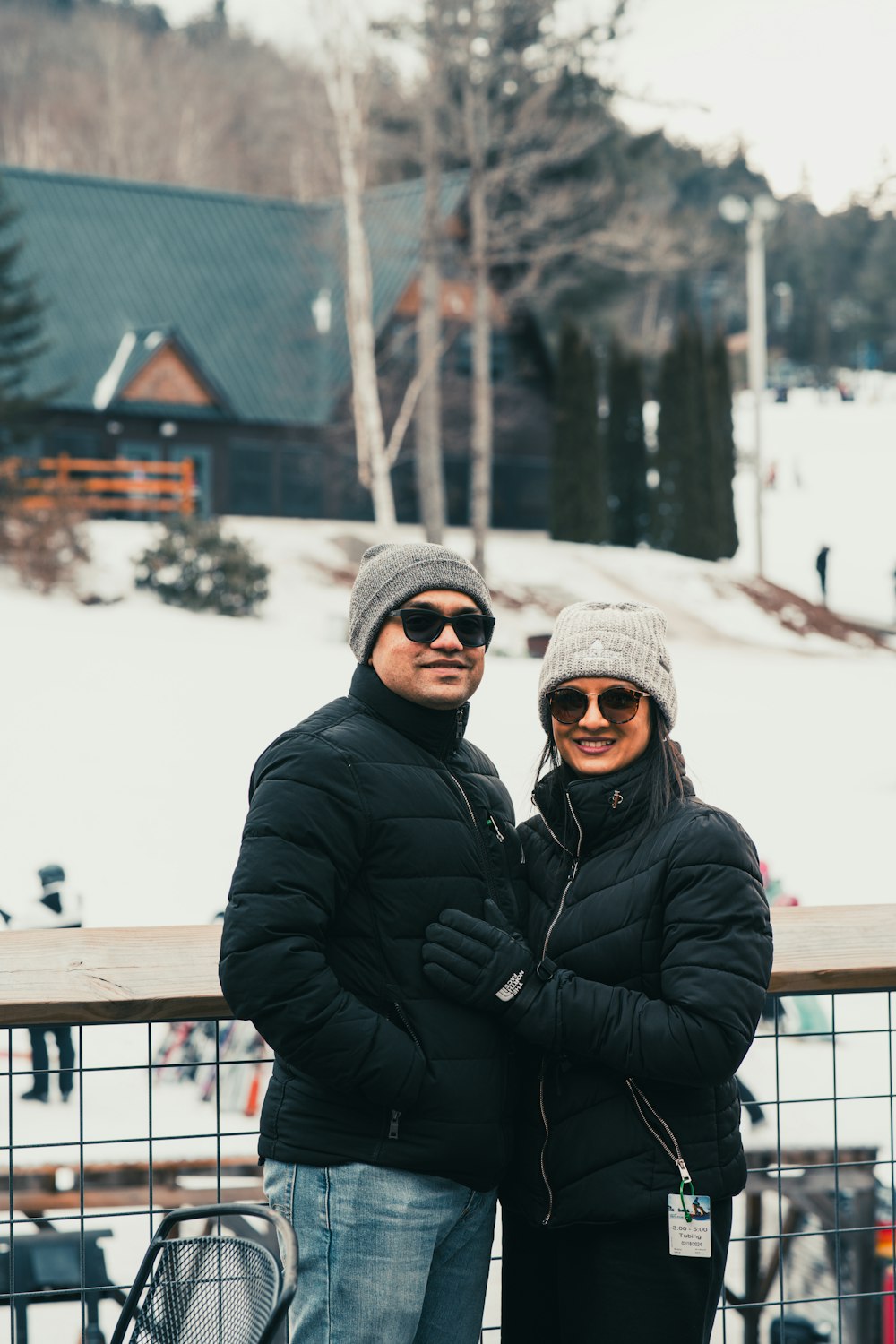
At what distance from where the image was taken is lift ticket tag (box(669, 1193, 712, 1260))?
6.51ft

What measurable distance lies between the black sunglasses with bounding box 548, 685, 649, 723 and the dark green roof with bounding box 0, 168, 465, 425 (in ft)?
82.6

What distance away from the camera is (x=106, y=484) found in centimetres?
2327

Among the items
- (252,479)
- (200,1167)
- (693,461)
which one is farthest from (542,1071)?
(693,461)

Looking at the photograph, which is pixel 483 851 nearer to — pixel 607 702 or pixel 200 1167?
pixel 607 702

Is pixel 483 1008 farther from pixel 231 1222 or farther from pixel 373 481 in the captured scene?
pixel 373 481

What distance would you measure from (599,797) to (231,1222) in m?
3.52

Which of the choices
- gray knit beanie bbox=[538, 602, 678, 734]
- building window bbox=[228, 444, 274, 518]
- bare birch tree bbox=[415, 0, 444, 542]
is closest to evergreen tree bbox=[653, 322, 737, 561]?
bare birch tree bbox=[415, 0, 444, 542]

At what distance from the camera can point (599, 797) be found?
211cm

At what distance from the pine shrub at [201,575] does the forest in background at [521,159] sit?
7.72 metres

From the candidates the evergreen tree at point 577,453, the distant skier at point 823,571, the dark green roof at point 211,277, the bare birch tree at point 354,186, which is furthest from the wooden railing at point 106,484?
the distant skier at point 823,571

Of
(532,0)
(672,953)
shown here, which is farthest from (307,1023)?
(532,0)

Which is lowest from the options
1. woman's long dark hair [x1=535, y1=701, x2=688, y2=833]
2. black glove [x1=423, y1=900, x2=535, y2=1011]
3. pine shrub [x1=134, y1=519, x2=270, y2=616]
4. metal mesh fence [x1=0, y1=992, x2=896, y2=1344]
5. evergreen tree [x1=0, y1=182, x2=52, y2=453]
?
metal mesh fence [x1=0, y1=992, x2=896, y2=1344]

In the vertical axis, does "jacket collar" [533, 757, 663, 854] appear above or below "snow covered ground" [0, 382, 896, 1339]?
above

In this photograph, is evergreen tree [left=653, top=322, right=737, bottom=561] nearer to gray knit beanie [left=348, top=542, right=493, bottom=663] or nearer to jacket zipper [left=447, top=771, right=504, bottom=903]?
gray knit beanie [left=348, top=542, right=493, bottom=663]
